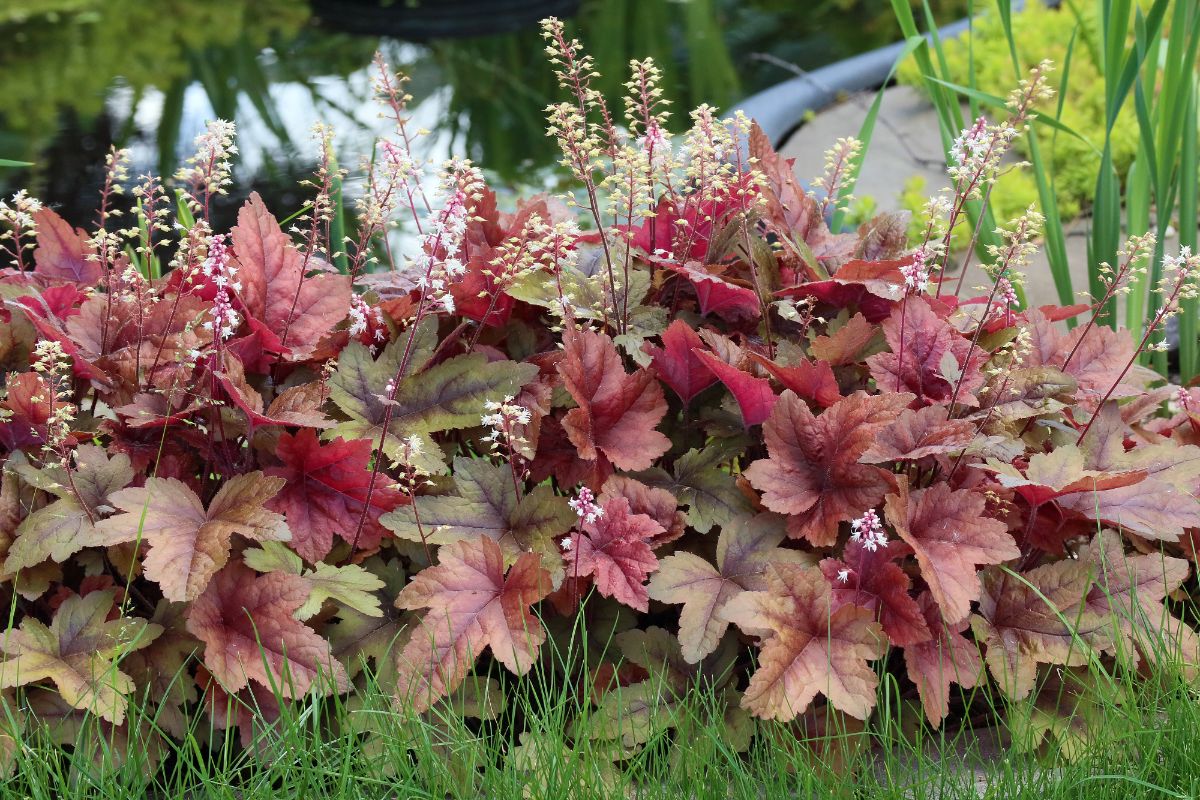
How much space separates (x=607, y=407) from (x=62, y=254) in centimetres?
104

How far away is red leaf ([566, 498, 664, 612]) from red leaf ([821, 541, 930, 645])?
0.84ft

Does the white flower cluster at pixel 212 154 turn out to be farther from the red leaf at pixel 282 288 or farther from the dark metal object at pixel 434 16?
the dark metal object at pixel 434 16

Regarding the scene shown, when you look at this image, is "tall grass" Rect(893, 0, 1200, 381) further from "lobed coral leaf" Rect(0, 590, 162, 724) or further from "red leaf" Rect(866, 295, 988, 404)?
"lobed coral leaf" Rect(0, 590, 162, 724)

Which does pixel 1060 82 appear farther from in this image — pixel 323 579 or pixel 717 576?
pixel 323 579

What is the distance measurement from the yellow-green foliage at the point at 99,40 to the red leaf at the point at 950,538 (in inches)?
246

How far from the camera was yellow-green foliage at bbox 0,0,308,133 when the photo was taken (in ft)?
23.6

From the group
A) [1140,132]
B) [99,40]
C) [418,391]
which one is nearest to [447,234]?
[418,391]

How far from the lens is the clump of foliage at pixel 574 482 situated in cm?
159

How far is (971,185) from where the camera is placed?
187 cm

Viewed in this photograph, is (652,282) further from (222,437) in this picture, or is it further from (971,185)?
(222,437)

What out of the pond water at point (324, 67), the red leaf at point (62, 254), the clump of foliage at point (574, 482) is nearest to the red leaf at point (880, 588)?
the clump of foliage at point (574, 482)

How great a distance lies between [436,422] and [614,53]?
6.11 metres

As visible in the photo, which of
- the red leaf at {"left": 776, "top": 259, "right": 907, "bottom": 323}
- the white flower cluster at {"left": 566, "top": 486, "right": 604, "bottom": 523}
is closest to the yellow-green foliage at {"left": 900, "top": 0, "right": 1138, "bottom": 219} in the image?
the red leaf at {"left": 776, "top": 259, "right": 907, "bottom": 323}

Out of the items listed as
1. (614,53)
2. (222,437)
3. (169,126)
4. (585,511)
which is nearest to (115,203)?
(169,126)
